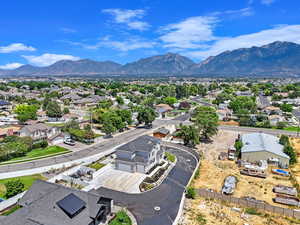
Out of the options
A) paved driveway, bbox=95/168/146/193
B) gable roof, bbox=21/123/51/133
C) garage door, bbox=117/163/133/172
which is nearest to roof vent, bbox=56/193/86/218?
paved driveway, bbox=95/168/146/193

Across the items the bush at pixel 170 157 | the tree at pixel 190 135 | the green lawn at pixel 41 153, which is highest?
the tree at pixel 190 135

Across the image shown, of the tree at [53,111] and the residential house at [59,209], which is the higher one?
the tree at [53,111]

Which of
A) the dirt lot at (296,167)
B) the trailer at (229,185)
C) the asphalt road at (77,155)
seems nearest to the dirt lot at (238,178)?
the trailer at (229,185)

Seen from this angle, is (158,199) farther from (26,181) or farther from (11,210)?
(26,181)

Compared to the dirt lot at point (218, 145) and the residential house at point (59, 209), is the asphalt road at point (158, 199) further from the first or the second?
the dirt lot at point (218, 145)

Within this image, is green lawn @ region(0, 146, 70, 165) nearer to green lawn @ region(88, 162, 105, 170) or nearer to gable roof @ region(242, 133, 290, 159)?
green lawn @ region(88, 162, 105, 170)

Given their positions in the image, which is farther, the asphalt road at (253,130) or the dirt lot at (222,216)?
the asphalt road at (253,130)
